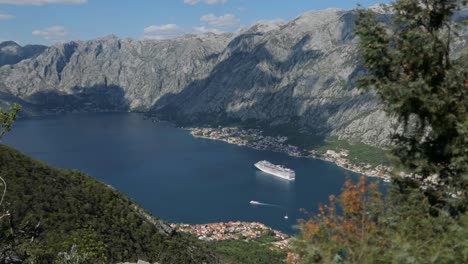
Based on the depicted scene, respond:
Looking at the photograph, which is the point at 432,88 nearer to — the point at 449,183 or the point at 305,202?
the point at 449,183

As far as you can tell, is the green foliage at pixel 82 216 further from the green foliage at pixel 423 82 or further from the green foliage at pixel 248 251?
the green foliage at pixel 423 82

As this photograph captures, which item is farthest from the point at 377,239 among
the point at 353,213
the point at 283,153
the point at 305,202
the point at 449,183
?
the point at 283,153

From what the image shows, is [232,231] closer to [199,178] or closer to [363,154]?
[199,178]

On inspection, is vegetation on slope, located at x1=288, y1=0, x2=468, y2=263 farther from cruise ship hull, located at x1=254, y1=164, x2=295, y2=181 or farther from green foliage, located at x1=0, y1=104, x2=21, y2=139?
cruise ship hull, located at x1=254, y1=164, x2=295, y2=181

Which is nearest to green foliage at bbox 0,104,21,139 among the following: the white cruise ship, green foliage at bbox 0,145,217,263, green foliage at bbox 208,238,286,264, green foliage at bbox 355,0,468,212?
green foliage at bbox 355,0,468,212

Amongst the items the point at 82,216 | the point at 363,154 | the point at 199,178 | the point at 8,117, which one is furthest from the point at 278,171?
the point at 8,117

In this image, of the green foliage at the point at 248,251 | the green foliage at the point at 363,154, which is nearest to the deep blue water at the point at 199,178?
the green foliage at the point at 248,251
